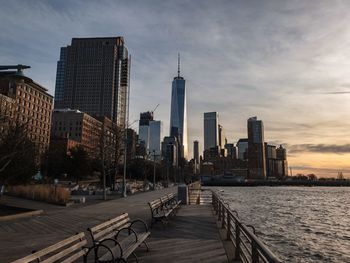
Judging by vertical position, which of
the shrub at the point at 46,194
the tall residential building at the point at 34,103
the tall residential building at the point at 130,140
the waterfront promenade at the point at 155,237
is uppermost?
the tall residential building at the point at 34,103

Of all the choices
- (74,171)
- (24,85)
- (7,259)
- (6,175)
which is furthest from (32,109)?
(7,259)

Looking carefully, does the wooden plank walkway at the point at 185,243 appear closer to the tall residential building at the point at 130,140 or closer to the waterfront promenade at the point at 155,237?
the waterfront promenade at the point at 155,237

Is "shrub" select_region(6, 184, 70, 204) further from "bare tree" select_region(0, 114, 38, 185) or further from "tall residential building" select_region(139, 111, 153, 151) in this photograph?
"tall residential building" select_region(139, 111, 153, 151)

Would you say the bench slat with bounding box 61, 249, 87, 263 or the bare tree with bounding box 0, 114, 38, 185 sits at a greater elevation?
the bare tree with bounding box 0, 114, 38, 185

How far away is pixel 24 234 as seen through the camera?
1277 centimetres

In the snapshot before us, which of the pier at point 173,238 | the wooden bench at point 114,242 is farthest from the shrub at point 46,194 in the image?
the wooden bench at point 114,242

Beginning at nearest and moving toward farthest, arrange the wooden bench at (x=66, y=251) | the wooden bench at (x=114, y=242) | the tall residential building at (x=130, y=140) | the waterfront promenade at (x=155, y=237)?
the wooden bench at (x=66, y=251) < the wooden bench at (x=114, y=242) < the waterfront promenade at (x=155, y=237) < the tall residential building at (x=130, y=140)

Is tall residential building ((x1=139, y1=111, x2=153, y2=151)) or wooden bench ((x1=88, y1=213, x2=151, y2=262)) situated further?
tall residential building ((x1=139, y1=111, x2=153, y2=151))

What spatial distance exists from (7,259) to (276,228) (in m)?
20.8

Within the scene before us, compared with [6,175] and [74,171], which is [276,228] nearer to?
[6,175]

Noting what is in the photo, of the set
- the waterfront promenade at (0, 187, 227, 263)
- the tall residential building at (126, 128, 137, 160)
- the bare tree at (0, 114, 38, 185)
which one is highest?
the tall residential building at (126, 128, 137, 160)

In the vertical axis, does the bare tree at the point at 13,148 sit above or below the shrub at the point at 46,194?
above

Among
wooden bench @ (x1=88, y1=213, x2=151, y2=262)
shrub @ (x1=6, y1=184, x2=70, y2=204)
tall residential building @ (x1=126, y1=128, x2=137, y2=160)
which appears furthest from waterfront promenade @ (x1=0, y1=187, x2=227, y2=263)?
tall residential building @ (x1=126, y1=128, x2=137, y2=160)

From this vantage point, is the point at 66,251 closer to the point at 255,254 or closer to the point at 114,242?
the point at 255,254
